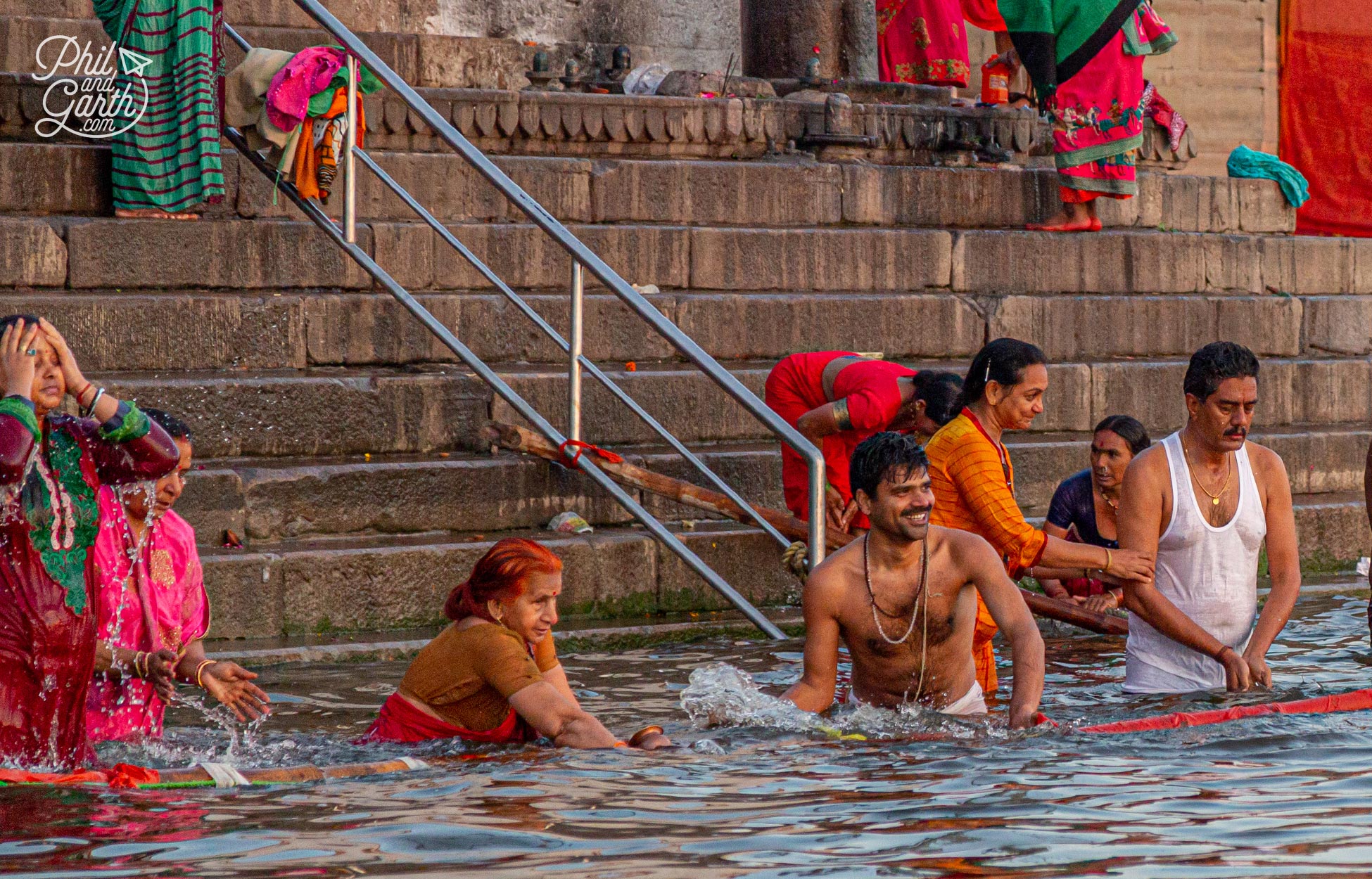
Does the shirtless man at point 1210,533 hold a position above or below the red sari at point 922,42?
below

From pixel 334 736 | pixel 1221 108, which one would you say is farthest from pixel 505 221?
pixel 1221 108

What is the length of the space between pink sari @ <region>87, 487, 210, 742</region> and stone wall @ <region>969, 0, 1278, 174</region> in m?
11.5

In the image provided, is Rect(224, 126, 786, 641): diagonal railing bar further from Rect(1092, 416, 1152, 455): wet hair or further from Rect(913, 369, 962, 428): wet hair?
Rect(1092, 416, 1152, 455): wet hair

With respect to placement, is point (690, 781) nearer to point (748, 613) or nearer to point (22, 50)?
point (748, 613)

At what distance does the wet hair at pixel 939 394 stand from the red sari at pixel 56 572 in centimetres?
344

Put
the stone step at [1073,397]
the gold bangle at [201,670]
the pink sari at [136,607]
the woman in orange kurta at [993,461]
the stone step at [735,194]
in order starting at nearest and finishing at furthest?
the gold bangle at [201,670]
the pink sari at [136,607]
the woman in orange kurta at [993,461]
the stone step at [1073,397]
the stone step at [735,194]

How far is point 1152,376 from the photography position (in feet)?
34.8

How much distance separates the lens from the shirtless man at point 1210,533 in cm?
589

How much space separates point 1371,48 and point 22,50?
11639mm

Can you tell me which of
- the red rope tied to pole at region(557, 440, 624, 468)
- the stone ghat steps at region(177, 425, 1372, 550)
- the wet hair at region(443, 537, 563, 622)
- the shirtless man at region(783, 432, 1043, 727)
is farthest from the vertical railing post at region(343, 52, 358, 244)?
the shirtless man at region(783, 432, 1043, 727)

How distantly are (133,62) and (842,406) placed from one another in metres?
3.64

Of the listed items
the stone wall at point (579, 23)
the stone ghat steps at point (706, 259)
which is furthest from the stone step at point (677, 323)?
the stone wall at point (579, 23)

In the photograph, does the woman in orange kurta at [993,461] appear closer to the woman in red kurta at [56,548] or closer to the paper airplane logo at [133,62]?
the woman in red kurta at [56,548]

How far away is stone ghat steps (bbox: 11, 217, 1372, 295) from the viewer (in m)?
8.38
